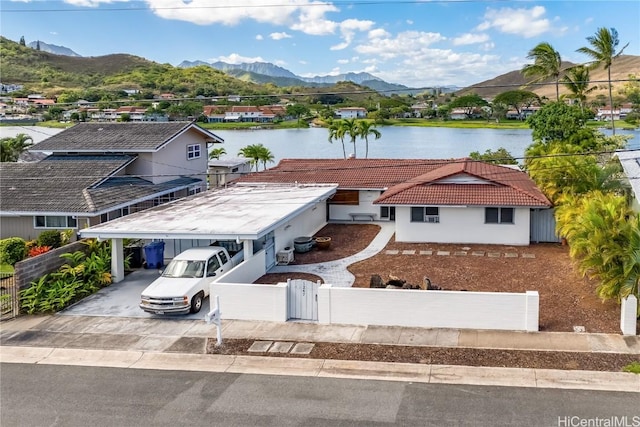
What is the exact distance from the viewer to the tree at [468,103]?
111 m

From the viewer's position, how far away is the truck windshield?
19078mm

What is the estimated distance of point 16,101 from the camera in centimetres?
4288

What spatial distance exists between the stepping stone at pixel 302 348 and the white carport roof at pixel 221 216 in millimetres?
5502

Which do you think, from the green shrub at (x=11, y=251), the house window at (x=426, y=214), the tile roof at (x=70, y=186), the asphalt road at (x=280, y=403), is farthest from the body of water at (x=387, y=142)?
the asphalt road at (x=280, y=403)

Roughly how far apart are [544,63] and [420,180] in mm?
25225

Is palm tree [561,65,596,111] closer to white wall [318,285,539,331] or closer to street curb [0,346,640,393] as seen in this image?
white wall [318,285,539,331]

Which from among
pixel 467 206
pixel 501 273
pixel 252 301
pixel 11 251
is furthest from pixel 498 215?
pixel 11 251

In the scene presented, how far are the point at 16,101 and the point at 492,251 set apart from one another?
35.5 metres

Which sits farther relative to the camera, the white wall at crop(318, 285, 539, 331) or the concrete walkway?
the concrete walkway

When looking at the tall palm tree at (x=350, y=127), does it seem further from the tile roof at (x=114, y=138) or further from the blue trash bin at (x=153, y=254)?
the blue trash bin at (x=153, y=254)

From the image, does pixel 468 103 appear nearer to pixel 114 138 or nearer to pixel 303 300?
pixel 114 138

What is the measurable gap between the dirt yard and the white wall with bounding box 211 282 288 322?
3889 mm

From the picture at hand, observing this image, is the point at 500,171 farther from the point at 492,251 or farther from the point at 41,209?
the point at 41,209

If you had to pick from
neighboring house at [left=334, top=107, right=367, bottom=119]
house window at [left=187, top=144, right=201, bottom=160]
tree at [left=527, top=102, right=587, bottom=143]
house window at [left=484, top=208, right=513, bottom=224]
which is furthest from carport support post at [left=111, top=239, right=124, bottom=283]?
neighboring house at [left=334, top=107, right=367, bottom=119]
